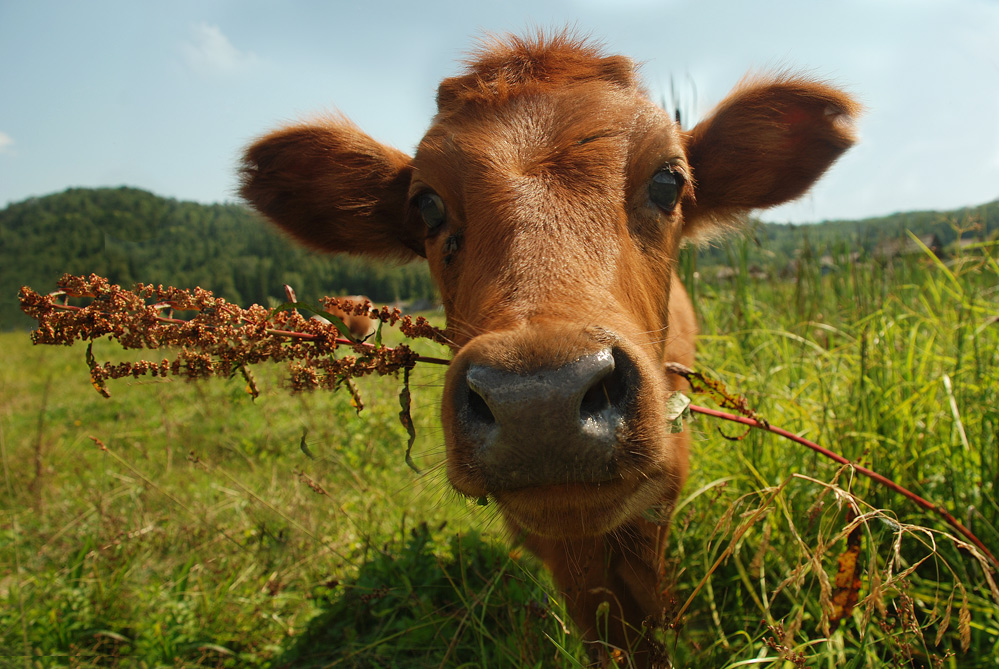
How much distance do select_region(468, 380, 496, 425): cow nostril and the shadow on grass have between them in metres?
0.95

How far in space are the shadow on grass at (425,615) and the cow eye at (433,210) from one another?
55.4 inches

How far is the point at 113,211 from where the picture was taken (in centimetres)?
1000

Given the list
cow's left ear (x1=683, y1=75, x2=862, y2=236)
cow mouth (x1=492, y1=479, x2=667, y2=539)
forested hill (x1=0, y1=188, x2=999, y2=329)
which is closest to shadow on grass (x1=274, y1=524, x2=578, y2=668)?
cow mouth (x1=492, y1=479, x2=667, y2=539)

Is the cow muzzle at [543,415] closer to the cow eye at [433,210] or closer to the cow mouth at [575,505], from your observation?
the cow mouth at [575,505]

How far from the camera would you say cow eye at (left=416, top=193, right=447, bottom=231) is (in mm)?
2469

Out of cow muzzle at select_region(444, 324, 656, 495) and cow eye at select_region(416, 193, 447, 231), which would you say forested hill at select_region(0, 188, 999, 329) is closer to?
cow eye at select_region(416, 193, 447, 231)

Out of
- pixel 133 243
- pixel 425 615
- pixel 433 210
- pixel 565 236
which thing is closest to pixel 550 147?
pixel 565 236

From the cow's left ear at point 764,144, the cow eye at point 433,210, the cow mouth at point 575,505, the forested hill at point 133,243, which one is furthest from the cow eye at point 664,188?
the forested hill at point 133,243

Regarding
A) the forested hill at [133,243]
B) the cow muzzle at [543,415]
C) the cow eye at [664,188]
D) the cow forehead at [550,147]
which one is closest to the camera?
the cow muzzle at [543,415]

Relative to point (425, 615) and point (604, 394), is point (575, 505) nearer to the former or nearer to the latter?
point (604, 394)

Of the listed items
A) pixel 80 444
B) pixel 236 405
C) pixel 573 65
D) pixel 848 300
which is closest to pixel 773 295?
pixel 848 300

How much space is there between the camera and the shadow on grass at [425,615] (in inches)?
87.7

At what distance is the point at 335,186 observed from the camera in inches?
118

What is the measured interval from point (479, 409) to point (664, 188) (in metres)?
1.44
